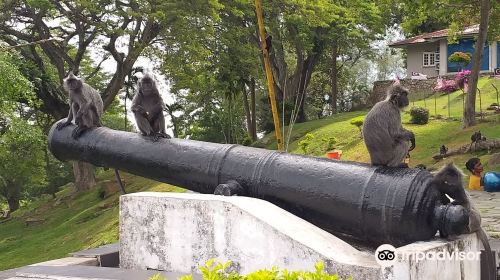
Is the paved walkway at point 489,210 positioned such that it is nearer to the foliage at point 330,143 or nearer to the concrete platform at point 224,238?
the concrete platform at point 224,238

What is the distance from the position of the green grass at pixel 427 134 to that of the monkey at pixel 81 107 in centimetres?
1084

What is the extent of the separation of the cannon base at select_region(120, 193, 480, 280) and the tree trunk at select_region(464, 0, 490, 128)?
51.7 feet

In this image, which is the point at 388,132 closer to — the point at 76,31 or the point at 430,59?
the point at 76,31

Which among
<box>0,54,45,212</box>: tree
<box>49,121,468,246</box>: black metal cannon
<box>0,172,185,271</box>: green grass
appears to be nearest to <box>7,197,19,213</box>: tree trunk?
<box>0,54,45,212</box>: tree

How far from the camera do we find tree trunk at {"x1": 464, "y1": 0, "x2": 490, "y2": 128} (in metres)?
18.3

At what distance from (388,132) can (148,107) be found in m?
2.79

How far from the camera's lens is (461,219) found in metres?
3.82

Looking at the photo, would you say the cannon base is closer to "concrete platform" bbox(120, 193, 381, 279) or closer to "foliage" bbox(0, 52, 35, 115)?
"concrete platform" bbox(120, 193, 381, 279)

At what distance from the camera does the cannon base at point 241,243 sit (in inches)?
149

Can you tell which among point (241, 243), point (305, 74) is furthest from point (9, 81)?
point (305, 74)

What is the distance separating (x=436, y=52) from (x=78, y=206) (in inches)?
931

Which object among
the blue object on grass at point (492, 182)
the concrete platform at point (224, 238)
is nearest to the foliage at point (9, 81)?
the concrete platform at point (224, 238)

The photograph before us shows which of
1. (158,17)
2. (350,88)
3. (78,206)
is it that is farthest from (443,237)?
(350,88)

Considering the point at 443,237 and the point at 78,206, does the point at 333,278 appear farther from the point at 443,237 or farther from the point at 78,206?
the point at 78,206
